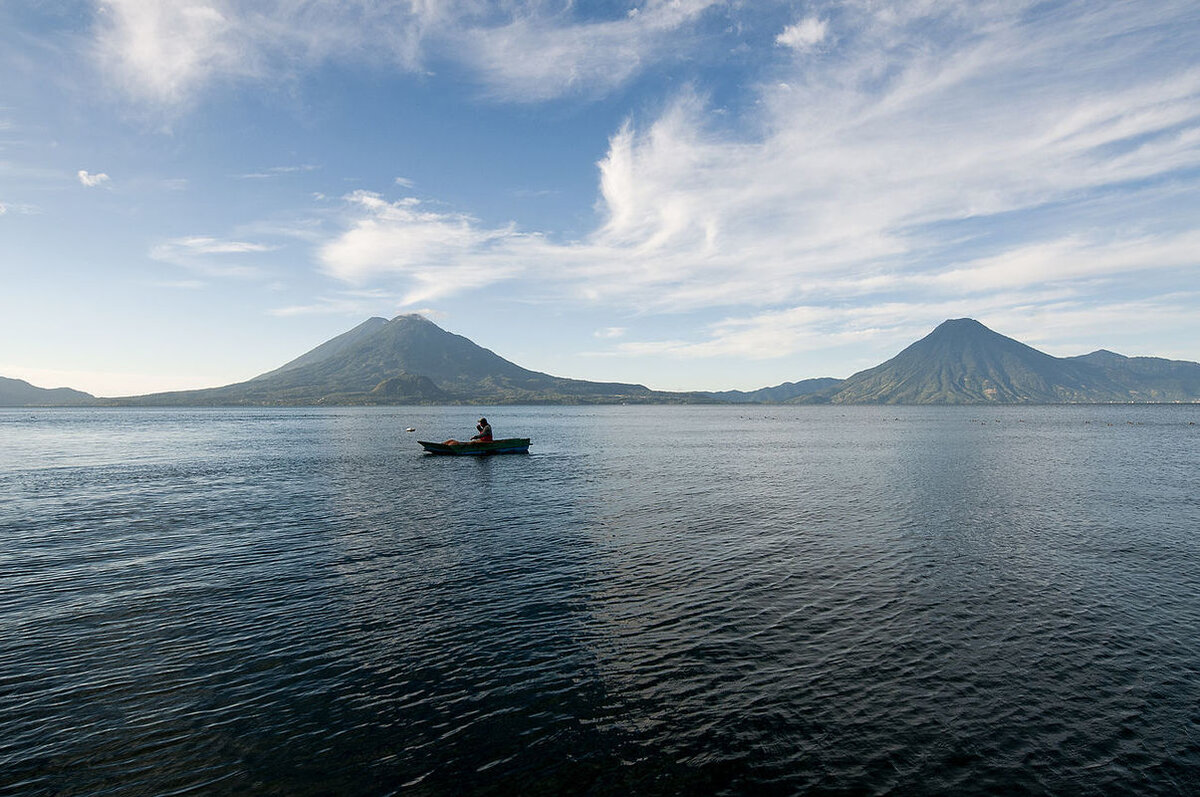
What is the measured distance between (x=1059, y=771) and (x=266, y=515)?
157ft

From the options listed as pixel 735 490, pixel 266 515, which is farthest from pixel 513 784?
pixel 735 490

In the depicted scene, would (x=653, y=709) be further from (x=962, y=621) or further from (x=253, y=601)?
(x=253, y=601)

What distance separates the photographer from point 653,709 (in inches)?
675

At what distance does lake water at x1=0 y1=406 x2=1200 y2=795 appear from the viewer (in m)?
14.6

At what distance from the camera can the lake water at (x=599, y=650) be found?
1457 centimetres

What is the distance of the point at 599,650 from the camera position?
2086 centimetres

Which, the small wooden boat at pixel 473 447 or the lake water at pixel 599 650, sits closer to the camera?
the lake water at pixel 599 650

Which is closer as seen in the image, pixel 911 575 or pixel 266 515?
pixel 911 575

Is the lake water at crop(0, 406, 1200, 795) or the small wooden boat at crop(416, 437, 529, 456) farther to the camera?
the small wooden boat at crop(416, 437, 529, 456)

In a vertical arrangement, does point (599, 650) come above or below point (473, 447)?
below

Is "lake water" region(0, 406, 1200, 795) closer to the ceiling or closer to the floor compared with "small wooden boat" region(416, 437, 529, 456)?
closer to the floor

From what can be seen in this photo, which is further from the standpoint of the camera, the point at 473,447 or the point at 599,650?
the point at 473,447

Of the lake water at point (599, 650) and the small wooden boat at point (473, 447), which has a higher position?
the small wooden boat at point (473, 447)

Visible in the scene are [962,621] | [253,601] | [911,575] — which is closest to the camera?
[962,621]
